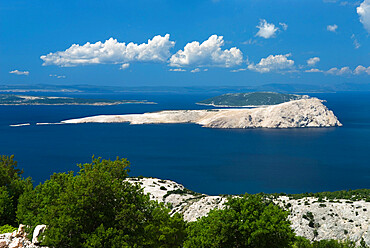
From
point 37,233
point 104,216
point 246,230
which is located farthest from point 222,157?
point 37,233

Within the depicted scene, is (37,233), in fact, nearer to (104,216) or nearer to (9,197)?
(104,216)

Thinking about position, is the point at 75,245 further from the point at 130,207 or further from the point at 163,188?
the point at 163,188

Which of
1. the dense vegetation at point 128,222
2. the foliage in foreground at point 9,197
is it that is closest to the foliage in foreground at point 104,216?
the dense vegetation at point 128,222

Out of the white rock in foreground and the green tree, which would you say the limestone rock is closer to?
the green tree

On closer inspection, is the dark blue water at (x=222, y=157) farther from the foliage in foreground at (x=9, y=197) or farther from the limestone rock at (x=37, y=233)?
the limestone rock at (x=37, y=233)

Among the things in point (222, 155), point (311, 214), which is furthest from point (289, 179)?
point (311, 214)

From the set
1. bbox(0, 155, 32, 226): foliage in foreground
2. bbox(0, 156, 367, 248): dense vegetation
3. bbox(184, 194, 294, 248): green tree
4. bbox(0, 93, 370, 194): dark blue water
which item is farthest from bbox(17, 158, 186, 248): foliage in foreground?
bbox(0, 93, 370, 194): dark blue water
